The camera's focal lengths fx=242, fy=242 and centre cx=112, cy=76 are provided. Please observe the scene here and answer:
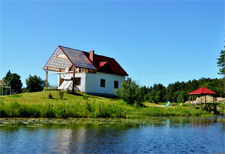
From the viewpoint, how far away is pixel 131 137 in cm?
1095

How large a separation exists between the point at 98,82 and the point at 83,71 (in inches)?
127

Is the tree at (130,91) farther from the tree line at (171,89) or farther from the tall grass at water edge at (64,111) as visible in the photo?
the tall grass at water edge at (64,111)

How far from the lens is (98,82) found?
40.5 meters

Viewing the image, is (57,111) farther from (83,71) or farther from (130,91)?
(83,71)

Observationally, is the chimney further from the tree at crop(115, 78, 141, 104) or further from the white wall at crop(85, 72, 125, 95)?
the tree at crop(115, 78, 141, 104)

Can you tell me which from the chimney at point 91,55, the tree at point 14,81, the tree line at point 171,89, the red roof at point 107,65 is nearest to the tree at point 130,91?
the tree line at point 171,89

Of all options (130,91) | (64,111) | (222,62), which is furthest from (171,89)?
(64,111)

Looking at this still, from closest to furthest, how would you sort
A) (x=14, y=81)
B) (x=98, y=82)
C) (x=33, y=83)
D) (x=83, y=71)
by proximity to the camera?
(x=83, y=71) → (x=98, y=82) → (x=33, y=83) → (x=14, y=81)

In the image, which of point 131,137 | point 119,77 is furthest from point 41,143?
point 119,77

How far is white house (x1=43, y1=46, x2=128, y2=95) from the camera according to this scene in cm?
3819

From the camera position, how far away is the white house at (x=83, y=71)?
3819 cm

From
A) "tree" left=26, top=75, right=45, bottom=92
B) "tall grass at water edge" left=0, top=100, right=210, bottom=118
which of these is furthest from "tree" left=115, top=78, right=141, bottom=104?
"tree" left=26, top=75, right=45, bottom=92

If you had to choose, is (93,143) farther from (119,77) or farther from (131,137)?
(119,77)

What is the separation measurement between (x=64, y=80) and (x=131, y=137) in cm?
3043
